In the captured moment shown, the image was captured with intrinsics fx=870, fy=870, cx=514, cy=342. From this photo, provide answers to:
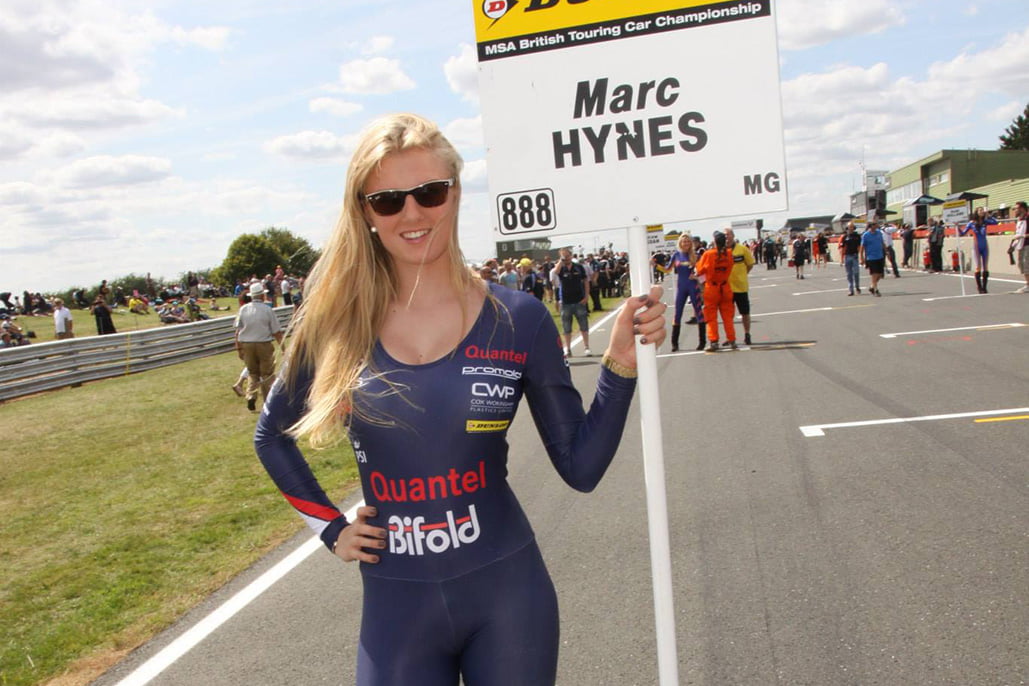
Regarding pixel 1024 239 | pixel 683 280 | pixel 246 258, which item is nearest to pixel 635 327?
pixel 683 280

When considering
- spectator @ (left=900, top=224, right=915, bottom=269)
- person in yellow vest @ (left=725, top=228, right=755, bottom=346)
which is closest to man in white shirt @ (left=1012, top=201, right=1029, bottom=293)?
person in yellow vest @ (left=725, top=228, right=755, bottom=346)

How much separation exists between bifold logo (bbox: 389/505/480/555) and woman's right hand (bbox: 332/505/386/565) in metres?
0.04

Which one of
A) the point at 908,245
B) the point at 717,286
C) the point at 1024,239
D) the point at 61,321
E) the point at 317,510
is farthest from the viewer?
the point at 908,245

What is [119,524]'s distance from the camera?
7.42 metres

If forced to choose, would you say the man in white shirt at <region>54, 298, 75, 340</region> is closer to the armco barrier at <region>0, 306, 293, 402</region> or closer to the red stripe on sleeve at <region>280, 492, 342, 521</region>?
the armco barrier at <region>0, 306, 293, 402</region>

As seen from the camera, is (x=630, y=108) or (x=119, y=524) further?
(x=119, y=524)

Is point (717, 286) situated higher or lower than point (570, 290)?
lower

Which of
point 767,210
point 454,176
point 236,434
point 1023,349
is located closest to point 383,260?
point 454,176

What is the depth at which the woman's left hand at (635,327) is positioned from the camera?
7.00ft

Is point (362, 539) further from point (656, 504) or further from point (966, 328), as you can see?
point (966, 328)

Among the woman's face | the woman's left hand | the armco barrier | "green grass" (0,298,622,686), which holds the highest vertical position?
the woman's face

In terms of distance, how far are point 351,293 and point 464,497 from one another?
60cm

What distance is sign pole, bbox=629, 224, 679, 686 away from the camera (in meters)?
2.29

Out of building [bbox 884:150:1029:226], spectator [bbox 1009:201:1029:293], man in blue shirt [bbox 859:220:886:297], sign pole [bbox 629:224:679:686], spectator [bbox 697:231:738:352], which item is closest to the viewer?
sign pole [bbox 629:224:679:686]
